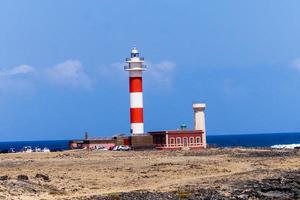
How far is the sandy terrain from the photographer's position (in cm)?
2975

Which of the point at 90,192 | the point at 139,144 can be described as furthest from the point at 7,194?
the point at 139,144

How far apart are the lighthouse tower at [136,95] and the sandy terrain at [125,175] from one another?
51.1 feet

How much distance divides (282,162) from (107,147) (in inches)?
898

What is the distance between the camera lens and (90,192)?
3009 centimetres

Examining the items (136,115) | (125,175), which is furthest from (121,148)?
(125,175)

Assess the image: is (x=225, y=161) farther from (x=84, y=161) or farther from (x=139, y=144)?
(x=139, y=144)

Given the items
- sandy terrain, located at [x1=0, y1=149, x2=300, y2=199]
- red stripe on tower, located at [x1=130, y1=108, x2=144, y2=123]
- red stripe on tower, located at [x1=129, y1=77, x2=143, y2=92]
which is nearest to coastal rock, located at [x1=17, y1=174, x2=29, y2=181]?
sandy terrain, located at [x1=0, y1=149, x2=300, y2=199]

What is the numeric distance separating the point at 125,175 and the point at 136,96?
27986 millimetres

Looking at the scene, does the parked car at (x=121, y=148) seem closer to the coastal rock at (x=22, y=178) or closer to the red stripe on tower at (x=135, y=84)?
the red stripe on tower at (x=135, y=84)

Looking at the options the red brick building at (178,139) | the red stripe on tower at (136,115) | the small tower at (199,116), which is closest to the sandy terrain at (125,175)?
the red brick building at (178,139)

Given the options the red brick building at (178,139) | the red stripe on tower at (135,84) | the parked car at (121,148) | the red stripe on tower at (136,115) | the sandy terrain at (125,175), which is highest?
the red stripe on tower at (135,84)

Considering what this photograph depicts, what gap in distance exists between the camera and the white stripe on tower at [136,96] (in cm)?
6375

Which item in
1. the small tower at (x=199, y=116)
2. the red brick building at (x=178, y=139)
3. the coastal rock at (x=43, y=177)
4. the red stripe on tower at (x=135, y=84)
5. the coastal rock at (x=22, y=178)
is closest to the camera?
the coastal rock at (x=22, y=178)

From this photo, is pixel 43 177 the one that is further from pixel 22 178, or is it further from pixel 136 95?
pixel 136 95
